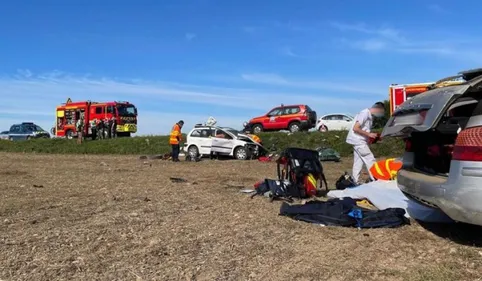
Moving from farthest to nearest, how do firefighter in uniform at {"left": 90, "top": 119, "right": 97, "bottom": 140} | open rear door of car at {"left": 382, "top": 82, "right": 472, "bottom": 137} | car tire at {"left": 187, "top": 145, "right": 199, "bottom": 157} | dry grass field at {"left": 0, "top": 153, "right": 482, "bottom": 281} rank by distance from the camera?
1. firefighter in uniform at {"left": 90, "top": 119, "right": 97, "bottom": 140}
2. car tire at {"left": 187, "top": 145, "right": 199, "bottom": 157}
3. open rear door of car at {"left": 382, "top": 82, "right": 472, "bottom": 137}
4. dry grass field at {"left": 0, "top": 153, "right": 482, "bottom": 281}

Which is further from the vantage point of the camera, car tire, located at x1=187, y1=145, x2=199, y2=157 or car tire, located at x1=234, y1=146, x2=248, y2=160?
car tire, located at x1=187, y1=145, x2=199, y2=157

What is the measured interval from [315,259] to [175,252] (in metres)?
1.24

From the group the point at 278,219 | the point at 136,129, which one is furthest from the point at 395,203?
the point at 136,129

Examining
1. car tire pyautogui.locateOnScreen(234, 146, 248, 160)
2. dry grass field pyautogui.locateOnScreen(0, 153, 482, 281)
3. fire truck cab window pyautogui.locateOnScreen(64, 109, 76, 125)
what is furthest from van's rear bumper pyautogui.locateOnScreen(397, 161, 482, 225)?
fire truck cab window pyautogui.locateOnScreen(64, 109, 76, 125)

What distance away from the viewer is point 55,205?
7.14 metres

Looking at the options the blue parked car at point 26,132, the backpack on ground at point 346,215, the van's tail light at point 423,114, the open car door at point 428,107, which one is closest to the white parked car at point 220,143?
the backpack on ground at point 346,215

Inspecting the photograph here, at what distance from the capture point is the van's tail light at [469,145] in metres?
4.22

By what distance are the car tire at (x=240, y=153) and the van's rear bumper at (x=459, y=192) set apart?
17.2m

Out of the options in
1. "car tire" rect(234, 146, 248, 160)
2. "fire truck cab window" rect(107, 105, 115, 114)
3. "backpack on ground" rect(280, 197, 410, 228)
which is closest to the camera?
"backpack on ground" rect(280, 197, 410, 228)

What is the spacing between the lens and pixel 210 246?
4824 mm

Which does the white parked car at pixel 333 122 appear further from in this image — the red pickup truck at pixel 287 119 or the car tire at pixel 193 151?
the car tire at pixel 193 151

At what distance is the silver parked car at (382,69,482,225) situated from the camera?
168 inches

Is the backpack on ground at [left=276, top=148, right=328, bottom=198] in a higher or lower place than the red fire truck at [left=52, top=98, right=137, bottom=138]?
lower

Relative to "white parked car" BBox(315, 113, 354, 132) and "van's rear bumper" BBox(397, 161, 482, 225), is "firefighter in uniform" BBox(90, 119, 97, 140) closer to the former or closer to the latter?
"white parked car" BBox(315, 113, 354, 132)
